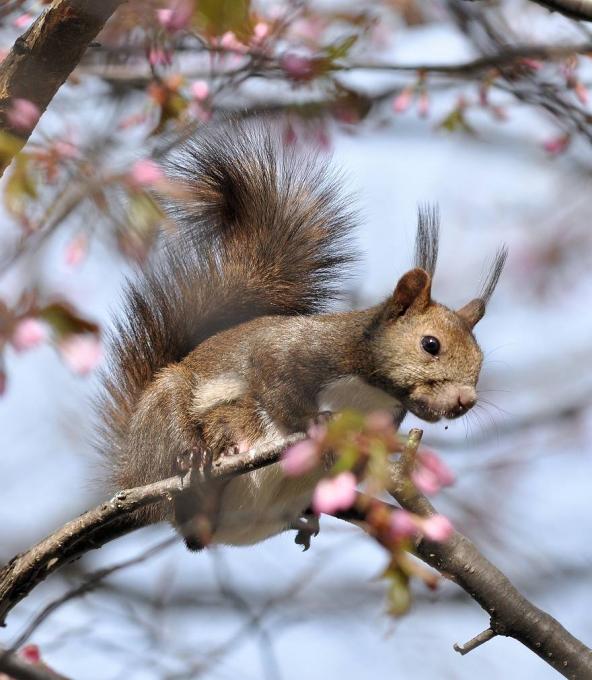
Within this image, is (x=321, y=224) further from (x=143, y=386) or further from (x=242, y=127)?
(x=143, y=386)

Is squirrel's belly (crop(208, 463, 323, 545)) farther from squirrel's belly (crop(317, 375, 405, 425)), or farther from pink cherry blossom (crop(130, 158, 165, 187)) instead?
pink cherry blossom (crop(130, 158, 165, 187))

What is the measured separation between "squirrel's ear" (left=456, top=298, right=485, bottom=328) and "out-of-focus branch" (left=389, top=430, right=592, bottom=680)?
1338 millimetres

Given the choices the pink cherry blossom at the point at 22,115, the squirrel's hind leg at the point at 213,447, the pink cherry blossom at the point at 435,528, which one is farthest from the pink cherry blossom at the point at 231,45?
the pink cherry blossom at the point at 435,528

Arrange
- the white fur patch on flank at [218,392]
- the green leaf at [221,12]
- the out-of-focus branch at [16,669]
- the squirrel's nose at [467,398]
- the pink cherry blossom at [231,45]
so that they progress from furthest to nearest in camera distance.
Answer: the pink cherry blossom at [231,45]
the white fur patch on flank at [218,392]
the squirrel's nose at [467,398]
the out-of-focus branch at [16,669]
the green leaf at [221,12]

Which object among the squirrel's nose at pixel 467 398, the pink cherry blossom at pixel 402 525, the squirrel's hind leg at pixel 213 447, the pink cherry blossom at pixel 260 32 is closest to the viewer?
the pink cherry blossom at pixel 402 525

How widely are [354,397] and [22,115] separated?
5.27 feet

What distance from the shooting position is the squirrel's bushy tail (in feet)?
12.9

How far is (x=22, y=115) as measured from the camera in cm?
252

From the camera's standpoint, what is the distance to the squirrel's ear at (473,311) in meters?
3.87

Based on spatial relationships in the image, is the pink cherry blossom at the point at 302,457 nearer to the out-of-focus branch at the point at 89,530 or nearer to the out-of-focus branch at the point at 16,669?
the out-of-focus branch at the point at 89,530

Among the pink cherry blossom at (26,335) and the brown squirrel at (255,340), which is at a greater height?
the brown squirrel at (255,340)

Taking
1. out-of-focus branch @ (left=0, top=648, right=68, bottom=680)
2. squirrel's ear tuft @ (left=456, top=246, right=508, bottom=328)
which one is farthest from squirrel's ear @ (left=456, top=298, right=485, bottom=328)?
out-of-focus branch @ (left=0, top=648, right=68, bottom=680)

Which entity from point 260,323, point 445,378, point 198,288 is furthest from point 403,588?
point 198,288

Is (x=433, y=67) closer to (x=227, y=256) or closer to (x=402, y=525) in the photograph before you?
(x=227, y=256)
